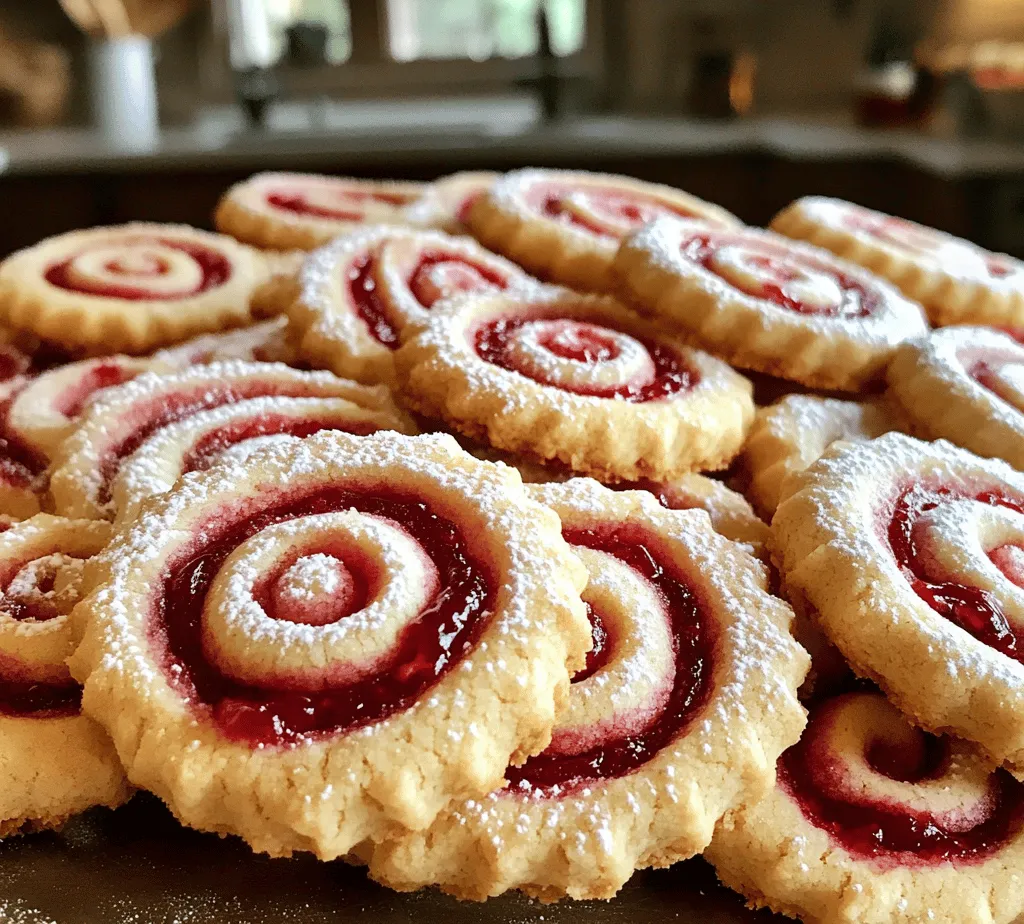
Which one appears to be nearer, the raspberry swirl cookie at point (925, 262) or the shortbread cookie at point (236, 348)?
the shortbread cookie at point (236, 348)

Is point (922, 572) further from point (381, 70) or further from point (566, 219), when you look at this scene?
point (381, 70)

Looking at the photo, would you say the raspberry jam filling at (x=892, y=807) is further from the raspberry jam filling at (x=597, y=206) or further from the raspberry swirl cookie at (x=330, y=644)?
the raspberry jam filling at (x=597, y=206)

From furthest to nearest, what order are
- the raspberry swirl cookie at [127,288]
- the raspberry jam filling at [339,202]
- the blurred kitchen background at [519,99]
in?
the blurred kitchen background at [519,99] < the raspberry jam filling at [339,202] < the raspberry swirl cookie at [127,288]

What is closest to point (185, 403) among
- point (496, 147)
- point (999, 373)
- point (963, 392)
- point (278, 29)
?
point (963, 392)

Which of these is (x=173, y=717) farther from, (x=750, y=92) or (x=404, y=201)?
(x=750, y=92)

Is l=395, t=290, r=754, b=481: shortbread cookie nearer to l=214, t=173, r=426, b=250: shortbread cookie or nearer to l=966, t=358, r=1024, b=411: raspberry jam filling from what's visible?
l=966, t=358, r=1024, b=411: raspberry jam filling

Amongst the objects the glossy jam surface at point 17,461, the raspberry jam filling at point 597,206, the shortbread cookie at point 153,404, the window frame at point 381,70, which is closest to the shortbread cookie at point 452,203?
the raspberry jam filling at point 597,206

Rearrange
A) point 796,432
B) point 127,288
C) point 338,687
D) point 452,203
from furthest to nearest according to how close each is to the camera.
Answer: point 452,203
point 127,288
point 796,432
point 338,687
